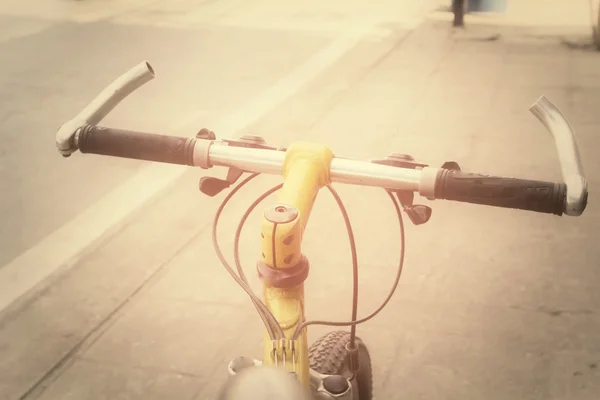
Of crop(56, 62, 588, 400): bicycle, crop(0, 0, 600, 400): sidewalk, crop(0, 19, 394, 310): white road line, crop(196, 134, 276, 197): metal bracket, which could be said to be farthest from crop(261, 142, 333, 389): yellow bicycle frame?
crop(0, 19, 394, 310): white road line

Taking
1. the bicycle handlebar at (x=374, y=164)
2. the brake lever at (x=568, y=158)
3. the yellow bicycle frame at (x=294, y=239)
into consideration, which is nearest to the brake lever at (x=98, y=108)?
the bicycle handlebar at (x=374, y=164)

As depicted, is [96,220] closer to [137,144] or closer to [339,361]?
[339,361]

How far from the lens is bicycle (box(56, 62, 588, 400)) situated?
1529 millimetres

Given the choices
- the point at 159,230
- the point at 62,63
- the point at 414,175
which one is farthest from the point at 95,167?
the point at 414,175

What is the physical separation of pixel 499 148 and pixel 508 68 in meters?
2.11

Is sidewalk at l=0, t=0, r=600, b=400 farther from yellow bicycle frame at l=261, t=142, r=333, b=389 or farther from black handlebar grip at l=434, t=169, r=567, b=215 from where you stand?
black handlebar grip at l=434, t=169, r=567, b=215

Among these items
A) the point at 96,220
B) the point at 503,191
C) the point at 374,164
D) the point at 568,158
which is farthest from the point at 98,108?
the point at 96,220

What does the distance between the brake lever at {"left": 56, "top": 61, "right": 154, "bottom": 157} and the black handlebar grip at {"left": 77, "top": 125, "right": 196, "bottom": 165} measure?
0.03 meters

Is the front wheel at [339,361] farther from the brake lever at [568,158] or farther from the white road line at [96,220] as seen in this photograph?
the white road line at [96,220]

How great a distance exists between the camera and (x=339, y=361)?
7.72ft

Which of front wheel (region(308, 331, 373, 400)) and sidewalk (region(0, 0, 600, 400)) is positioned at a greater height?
front wheel (region(308, 331, 373, 400))

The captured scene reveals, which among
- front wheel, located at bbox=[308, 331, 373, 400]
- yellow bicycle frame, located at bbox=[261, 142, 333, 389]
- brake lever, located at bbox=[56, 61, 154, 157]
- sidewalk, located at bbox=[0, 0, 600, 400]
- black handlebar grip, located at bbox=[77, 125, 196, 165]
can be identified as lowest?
sidewalk, located at bbox=[0, 0, 600, 400]

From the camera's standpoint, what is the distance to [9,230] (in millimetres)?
4234

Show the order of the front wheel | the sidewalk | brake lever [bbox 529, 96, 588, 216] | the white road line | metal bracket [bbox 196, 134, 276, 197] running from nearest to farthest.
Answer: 1. brake lever [bbox 529, 96, 588, 216]
2. metal bracket [bbox 196, 134, 276, 197]
3. the front wheel
4. the sidewalk
5. the white road line
